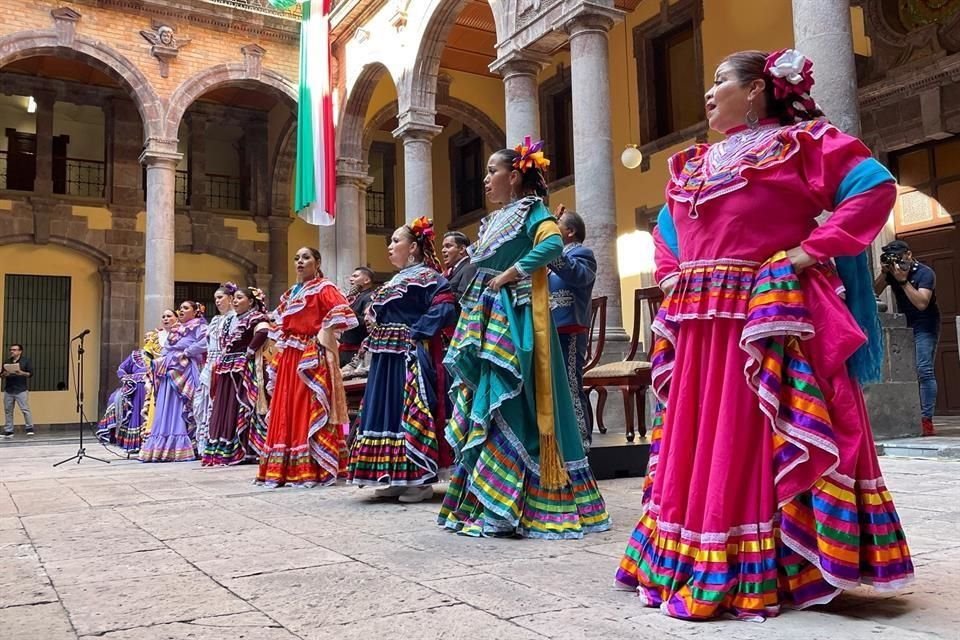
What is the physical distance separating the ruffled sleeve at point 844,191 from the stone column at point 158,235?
42.9 ft

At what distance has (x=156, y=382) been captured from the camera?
9.47 m

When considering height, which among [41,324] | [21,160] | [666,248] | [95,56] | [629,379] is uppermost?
[95,56]

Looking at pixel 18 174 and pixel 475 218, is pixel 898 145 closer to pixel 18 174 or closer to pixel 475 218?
pixel 475 218

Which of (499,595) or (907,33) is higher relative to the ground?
(907,33)

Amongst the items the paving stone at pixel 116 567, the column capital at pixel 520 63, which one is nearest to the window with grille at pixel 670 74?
the column capital at pixel 520 63

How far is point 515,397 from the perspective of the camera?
353cm

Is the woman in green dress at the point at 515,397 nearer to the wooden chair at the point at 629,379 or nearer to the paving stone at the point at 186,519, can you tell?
the paving stone at the point at 186,519

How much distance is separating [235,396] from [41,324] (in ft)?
37.3

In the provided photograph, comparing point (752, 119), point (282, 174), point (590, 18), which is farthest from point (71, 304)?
point (752, 119)

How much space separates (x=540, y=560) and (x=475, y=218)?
15.2m

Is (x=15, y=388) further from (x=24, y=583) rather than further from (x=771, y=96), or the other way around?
(x=771, y=96)

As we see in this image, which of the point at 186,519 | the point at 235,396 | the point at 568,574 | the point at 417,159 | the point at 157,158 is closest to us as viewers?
the point at 568,574

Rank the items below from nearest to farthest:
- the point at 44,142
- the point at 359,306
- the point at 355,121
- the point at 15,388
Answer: the point at 359,306, the point at 355,121, the point at 15,388, the point at 44,142

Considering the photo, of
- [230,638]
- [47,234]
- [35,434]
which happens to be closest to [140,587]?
[230,638]
